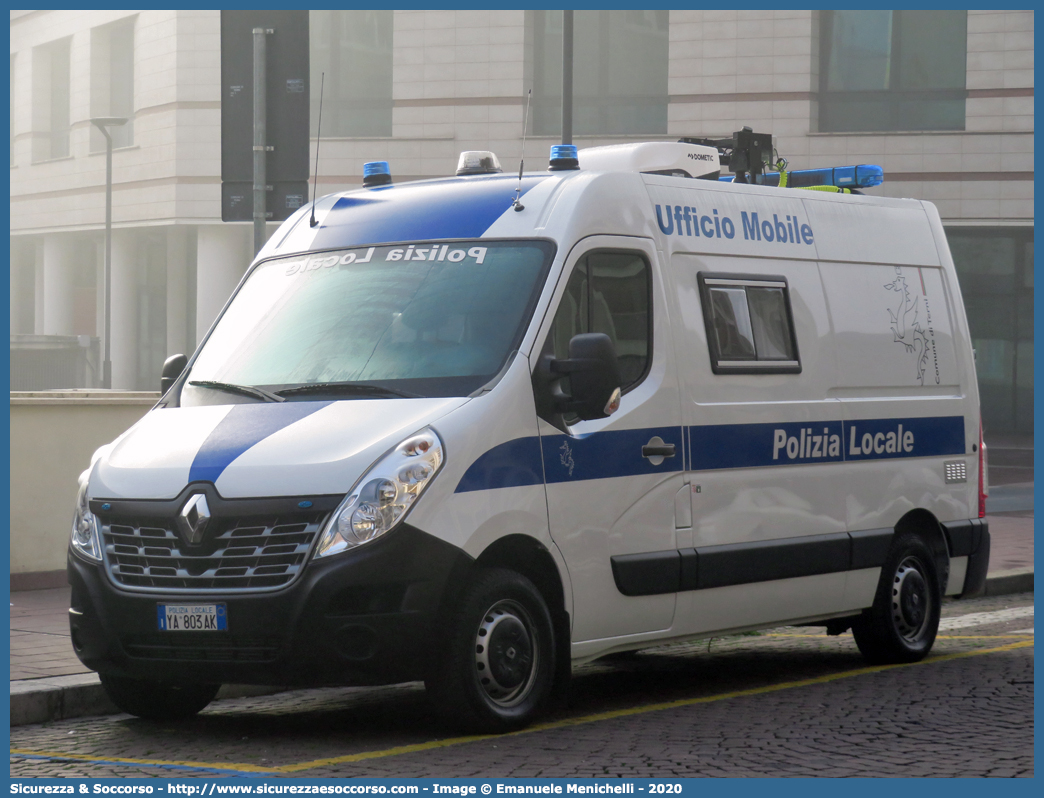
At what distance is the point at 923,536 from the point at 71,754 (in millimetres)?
4847

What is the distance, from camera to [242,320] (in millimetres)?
7418

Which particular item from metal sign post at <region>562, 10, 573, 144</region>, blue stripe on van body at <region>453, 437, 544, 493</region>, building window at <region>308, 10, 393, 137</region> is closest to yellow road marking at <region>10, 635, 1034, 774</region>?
blue stripe on van body at <region>453, 437, 544, 493</region>

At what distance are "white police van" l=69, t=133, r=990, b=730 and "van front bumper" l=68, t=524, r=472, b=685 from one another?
10 millimetres

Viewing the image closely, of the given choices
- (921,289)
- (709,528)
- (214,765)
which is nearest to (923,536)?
(921,289)

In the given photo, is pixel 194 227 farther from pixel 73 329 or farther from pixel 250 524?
pixel 250 524

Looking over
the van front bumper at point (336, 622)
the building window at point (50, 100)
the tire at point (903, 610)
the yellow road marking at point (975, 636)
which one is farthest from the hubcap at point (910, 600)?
the building window at point (50, 100)

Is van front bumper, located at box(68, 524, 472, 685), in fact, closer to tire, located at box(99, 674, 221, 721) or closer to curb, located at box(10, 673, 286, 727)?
tire, located at box(99, 674, 221, 721)

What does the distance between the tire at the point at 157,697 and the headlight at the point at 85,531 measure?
0.53 m

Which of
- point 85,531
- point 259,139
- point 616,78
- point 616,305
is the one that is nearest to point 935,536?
point 616,305

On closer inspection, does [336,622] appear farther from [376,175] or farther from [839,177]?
[839,177]

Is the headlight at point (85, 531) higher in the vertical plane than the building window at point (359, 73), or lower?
lower

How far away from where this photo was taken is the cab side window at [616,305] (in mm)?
7008

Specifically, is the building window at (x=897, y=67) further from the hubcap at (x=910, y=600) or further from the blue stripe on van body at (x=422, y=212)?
the blue stripe on van body at (x=422, y=212)

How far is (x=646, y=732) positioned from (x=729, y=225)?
2628 millimetres
